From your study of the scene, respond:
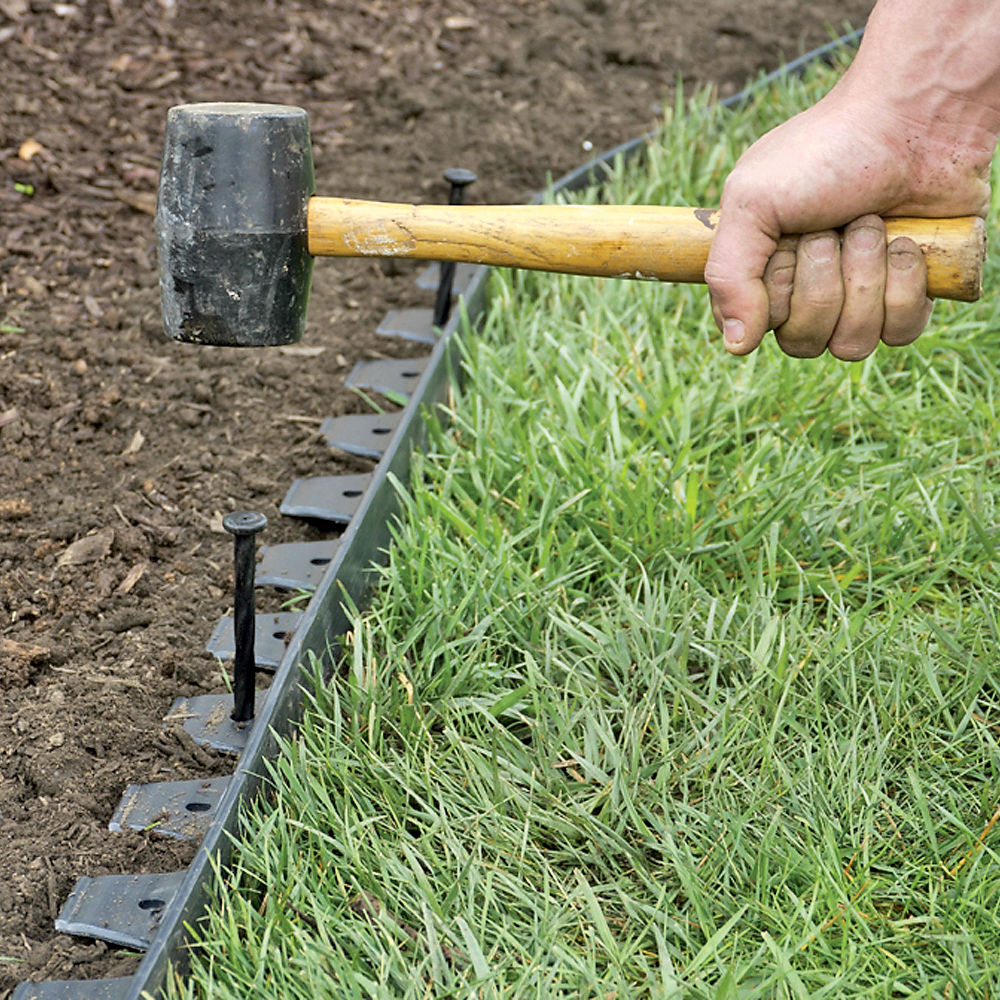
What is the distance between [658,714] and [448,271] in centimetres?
156

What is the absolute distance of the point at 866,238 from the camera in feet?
6.24

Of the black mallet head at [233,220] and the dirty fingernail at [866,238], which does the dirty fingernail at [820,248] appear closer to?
the dirty fingernail at [866,238]

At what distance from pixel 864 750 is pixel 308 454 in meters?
1.46

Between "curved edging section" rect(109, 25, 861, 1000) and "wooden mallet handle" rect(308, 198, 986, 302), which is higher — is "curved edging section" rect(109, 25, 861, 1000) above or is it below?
below

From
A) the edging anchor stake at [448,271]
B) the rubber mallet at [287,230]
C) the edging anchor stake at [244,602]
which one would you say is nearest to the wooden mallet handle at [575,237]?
the rubber mallet at [287,230]

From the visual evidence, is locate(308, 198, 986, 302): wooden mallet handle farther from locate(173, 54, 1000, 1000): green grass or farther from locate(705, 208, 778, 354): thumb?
locate(173, 54, 1000, 1000): green grass

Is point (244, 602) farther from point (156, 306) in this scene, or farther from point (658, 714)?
point (156, 306)

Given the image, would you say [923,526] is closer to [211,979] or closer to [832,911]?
[832,911]

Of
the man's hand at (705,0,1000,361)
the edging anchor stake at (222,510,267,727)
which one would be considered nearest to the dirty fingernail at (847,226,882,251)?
the man's hand at (705,0,1000,361)

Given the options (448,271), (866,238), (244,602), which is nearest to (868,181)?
(866,238)

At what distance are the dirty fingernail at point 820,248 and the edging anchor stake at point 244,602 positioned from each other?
0.99 meters

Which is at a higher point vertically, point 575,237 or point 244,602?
point 575,237

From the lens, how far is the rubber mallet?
6.57ft

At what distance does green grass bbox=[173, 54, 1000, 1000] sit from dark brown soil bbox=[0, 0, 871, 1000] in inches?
12.0
